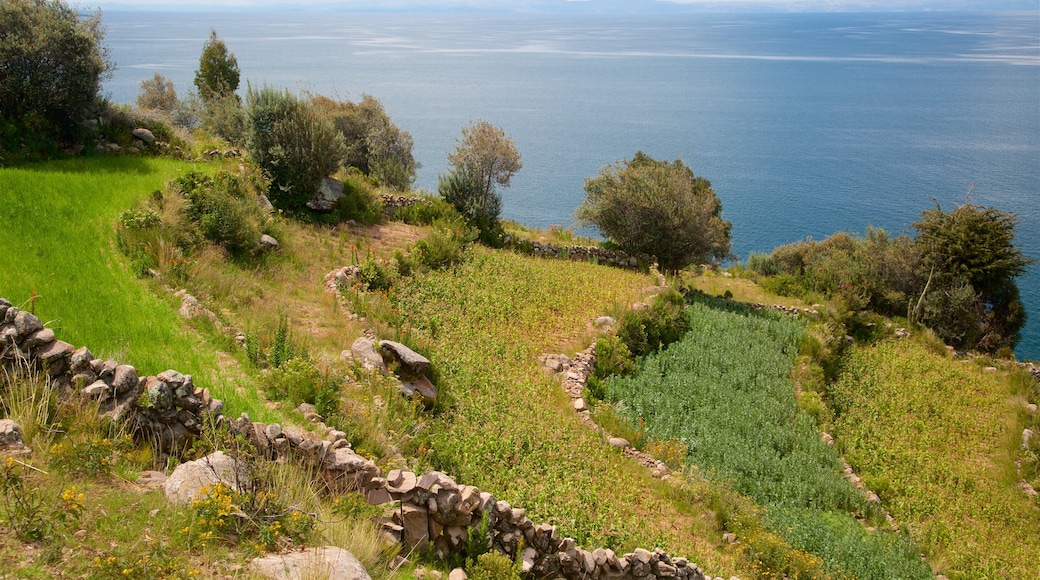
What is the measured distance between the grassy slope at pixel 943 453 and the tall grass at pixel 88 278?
39.2 feet

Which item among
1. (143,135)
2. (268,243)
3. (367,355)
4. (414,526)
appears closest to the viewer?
(414,526)

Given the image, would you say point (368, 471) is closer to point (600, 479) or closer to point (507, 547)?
point (507, 547)

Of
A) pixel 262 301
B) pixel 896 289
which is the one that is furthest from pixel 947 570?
pixel 896 289

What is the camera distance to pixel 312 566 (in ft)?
17.2

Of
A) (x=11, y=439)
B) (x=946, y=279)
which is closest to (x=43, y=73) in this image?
(x=11, y=439)

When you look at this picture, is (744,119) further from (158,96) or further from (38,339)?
(38,339)

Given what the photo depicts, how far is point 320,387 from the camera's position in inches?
352

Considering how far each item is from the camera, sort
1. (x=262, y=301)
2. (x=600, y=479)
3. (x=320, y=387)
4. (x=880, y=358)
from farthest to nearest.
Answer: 1. (x=880, y=358)
2. (x=262, y=301)
3. (x=600, y=479)
4. (x=320, y=387)

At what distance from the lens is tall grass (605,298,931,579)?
389 inches

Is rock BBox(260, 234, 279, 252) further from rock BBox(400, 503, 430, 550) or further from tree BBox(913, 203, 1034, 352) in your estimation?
tree BBox(913, 203, 1034, 352)

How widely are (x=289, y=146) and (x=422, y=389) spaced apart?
1150 centimetres

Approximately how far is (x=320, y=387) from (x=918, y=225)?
99.7ft

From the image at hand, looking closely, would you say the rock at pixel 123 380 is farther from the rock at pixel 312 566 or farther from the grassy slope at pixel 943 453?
the grassy slope at pixel 943 453

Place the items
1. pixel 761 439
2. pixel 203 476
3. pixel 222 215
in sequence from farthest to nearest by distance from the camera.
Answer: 1. pixel 222 215
2. pixel 761 439
3. pixel 203 476
